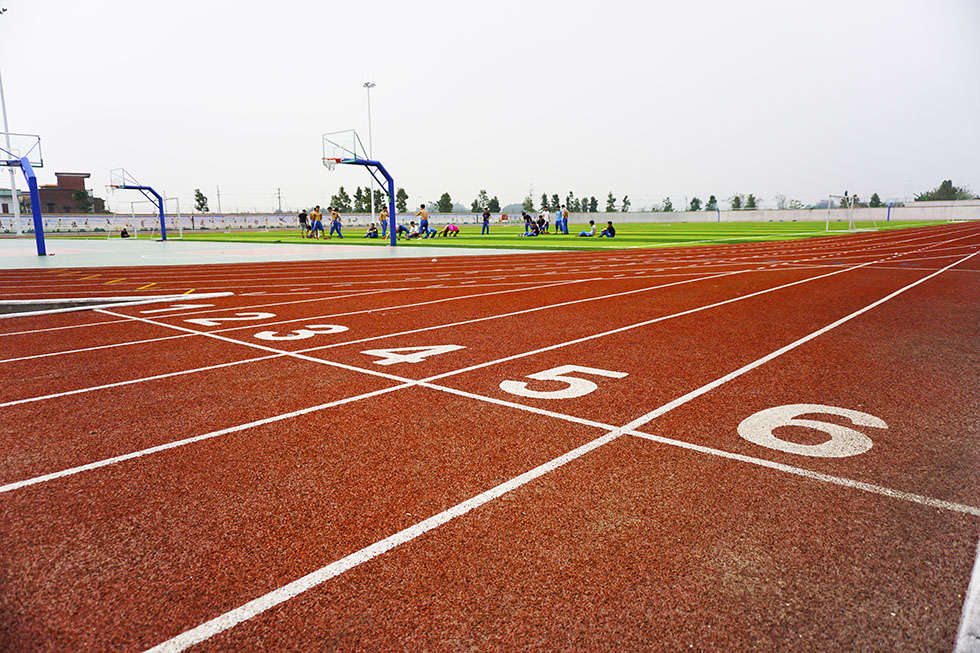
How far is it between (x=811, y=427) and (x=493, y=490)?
2.42 meters

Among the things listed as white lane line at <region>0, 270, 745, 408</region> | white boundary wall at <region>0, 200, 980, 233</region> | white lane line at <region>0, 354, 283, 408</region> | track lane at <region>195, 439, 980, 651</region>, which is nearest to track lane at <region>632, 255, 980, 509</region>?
track lane at <region>195, 439, 980, 651</region>

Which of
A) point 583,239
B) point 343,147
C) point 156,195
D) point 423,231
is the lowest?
point 583,239

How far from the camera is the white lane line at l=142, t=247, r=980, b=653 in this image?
2.25m

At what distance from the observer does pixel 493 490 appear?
3350mm

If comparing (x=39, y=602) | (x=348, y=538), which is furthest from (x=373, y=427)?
(x=39, y=602)

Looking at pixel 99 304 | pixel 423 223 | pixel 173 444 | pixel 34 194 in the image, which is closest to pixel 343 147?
pixel 423 223

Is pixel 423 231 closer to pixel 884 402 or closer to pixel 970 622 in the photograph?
pixel 884 402

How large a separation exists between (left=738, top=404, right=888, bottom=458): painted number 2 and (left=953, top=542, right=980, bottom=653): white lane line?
133cm

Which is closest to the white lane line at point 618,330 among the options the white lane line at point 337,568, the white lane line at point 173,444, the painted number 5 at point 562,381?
the painted number 5 at point 562,381

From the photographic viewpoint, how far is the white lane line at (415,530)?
2.25 m

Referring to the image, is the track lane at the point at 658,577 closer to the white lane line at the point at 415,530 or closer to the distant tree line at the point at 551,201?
the white lane line at the point at 415,530

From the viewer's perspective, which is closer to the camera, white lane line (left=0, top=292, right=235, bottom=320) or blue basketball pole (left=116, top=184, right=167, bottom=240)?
white lane line (left=0, top=292, right=235, bottom=320)

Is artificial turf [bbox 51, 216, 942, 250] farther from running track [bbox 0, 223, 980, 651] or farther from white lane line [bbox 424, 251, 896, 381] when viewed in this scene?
running track [bbox 0, 223, 980, 651]

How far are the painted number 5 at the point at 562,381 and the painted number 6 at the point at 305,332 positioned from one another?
11.2 ft
